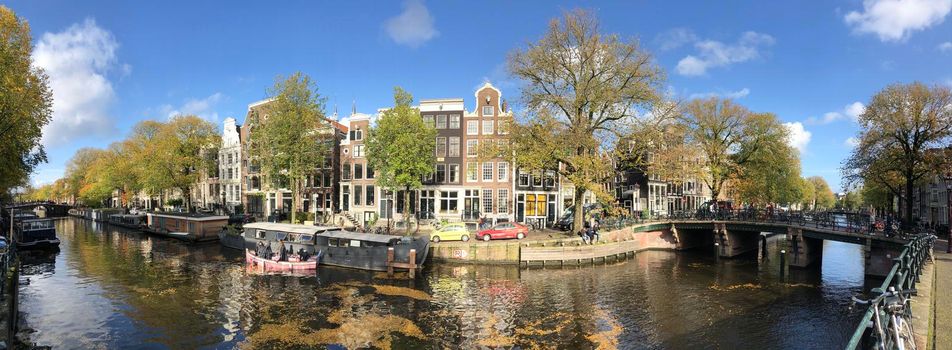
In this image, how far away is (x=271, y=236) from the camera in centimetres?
3847

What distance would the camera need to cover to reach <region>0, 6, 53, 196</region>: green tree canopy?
30.8 m

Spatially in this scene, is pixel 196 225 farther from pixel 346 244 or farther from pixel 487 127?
pixel 487 127

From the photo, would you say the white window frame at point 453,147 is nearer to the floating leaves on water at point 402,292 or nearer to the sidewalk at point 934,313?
the floating leaves on water at point 402,292

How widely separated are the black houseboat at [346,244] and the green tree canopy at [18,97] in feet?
58.9

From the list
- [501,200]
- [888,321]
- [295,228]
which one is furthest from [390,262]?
[888,321]

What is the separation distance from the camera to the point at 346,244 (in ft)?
116

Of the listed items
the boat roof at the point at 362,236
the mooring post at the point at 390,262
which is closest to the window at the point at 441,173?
the boat roof at the point at 362,236

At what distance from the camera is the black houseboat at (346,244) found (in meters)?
33.6

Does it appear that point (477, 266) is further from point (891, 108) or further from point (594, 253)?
point (891, 108)

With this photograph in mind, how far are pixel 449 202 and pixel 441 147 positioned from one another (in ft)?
21.6

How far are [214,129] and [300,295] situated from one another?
65248mm

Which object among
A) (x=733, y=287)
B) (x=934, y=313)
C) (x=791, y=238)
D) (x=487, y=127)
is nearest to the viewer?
(x=934, y=313)

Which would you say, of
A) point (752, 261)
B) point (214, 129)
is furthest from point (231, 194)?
point (752, 261)

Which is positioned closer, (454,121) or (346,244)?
(346,244)
